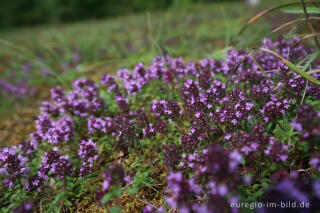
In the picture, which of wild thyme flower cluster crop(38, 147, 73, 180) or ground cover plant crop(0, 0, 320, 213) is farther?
wild thyme flower cluster crop(38, 147, 73, 180)

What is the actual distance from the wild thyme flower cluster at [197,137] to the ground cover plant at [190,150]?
1cm

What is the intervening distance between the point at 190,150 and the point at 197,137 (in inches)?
6.0

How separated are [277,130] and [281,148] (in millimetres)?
530

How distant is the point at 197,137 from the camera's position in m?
2.16

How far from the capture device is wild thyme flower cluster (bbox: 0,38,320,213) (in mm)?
1539

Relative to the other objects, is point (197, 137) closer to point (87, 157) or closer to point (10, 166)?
point (87, 157)

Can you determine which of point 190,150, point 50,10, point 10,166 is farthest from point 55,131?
point 50,10

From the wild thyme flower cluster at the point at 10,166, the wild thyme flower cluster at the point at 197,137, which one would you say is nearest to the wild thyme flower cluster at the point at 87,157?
the wild thyme flower cluster at the point at 197,137

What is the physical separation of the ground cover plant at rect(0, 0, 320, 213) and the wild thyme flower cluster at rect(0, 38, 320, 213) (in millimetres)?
11

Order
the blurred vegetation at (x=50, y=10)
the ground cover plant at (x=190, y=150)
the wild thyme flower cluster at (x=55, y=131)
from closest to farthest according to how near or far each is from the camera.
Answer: the ground cover plant at (x=190, y=150) → the wild thyme flower cluster at (x=55, y=131) → the blurred vegetation at (x=50, y=10)

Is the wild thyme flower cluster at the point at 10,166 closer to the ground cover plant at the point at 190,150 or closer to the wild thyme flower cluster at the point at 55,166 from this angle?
the ground cover plant at the point at 190,150

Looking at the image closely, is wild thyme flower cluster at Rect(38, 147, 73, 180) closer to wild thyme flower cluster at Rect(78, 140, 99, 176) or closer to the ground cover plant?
the ground cover plant

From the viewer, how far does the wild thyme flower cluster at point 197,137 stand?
1539 mm

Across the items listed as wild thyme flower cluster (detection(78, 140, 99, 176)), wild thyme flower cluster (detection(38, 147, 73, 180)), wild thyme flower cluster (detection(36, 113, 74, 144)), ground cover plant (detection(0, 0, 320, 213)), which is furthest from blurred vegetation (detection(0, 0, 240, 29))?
wild thyme flower cluster (detection(38, 147, 73, 180))
